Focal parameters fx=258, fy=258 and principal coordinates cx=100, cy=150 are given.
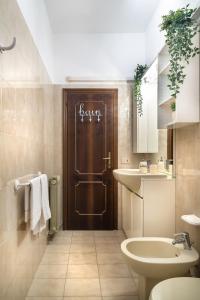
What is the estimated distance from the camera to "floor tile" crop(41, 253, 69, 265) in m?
2.80

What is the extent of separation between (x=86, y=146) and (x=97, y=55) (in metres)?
1.39

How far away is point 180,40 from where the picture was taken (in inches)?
73.3

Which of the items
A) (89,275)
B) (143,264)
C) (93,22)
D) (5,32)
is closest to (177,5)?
(93,22)

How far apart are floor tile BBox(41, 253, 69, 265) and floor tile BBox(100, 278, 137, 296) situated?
0.60 m

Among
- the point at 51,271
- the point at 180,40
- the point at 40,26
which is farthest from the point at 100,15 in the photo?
the point at 51,271

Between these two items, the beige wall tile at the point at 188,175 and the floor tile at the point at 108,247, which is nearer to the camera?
the beige wall tile at the point at 188,175

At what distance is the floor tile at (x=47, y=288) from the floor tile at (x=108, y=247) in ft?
2.76

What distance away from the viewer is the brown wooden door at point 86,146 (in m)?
3.89

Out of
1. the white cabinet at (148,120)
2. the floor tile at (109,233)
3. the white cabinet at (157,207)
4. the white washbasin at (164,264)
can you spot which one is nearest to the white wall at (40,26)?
the white cabinet at (148,120)

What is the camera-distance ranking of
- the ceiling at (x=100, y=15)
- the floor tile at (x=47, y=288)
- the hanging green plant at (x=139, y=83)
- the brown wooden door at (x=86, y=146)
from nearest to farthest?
the floor tile at (x=47, y=288) < the ceiling at (x=100, y=15) < the hanging green plant at (x=139, y=83) < the brown wooden door at (x=86, y=146)

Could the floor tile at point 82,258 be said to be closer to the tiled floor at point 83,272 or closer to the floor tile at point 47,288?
the tiled floor at point 83,272

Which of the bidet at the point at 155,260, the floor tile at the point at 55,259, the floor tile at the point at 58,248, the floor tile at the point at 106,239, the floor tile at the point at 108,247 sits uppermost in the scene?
the bidet at the point at 155,260

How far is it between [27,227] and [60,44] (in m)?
2.83

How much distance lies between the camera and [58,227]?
12.6 ft
